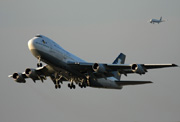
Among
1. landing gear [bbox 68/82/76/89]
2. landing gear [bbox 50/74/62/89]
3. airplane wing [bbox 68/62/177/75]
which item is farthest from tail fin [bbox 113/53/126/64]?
landing gear [bbox 50/74/62/89]

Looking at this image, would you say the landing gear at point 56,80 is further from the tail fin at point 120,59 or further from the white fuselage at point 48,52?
the tail fin at point 120,59

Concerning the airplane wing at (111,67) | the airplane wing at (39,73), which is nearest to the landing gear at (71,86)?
the airplane wing at (39,73)

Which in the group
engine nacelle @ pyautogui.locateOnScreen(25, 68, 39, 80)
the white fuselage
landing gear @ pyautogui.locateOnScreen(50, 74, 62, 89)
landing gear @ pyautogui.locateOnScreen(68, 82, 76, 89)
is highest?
the white fuselage

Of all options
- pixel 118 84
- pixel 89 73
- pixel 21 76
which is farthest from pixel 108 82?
pixel 21 76

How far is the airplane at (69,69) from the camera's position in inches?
2015

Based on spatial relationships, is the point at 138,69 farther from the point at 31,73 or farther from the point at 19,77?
the point at 19,77

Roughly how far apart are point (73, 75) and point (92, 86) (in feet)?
18.0

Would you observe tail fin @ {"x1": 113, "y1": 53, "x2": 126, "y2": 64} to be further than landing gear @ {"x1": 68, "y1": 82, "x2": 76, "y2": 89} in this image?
Yes

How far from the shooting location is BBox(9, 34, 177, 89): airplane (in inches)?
2015

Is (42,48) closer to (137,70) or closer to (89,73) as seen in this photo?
(89,73)

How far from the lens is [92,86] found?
60594mm

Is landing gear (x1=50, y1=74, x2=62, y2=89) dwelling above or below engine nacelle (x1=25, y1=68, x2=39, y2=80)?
below

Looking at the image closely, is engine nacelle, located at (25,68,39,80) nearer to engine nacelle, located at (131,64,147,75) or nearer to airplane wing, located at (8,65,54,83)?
airplane wing, located at (8,65,54,83)

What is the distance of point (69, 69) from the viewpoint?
54344 mm
